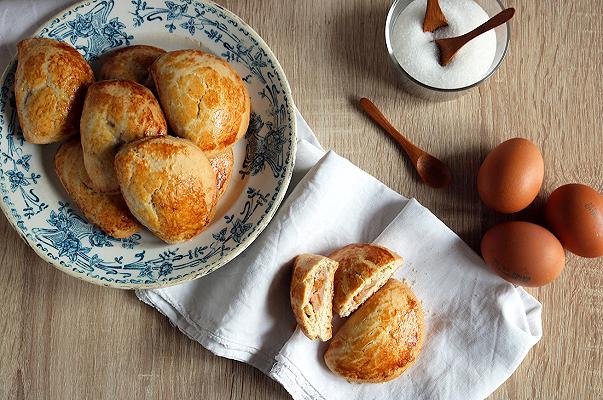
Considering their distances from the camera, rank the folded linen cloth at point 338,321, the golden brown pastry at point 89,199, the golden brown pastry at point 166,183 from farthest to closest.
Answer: the folded linen cloth at point 338,321
the golden brown pastry at point 89,199
the golden brown pastry at point 166,183

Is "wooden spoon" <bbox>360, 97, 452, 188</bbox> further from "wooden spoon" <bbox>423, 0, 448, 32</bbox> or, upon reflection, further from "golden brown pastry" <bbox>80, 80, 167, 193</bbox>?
"golden brown pastry" <bbox>80, 80, 167, 193</bbox>

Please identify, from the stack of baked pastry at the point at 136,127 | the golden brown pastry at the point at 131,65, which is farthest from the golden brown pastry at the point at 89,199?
the golden brown pastry at the point at 131,65

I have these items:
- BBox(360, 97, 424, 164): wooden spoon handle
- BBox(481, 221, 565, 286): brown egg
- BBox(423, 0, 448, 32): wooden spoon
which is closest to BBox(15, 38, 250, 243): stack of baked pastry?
BBox(360, 97, 424, 164): wooden spoon handle

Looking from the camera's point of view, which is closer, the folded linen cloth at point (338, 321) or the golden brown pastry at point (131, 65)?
the golden brown pastry at point (131, 65)

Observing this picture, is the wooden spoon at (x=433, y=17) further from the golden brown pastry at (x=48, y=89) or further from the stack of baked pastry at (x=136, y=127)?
the golden brown pastry at (x=48, y=89)

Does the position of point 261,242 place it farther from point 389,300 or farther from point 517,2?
point 517,2

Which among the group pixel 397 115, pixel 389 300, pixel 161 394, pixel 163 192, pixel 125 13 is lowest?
pixel 161 394

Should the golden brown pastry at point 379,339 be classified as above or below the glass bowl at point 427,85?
below

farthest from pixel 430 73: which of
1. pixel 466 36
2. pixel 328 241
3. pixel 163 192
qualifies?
pixel 163 192
